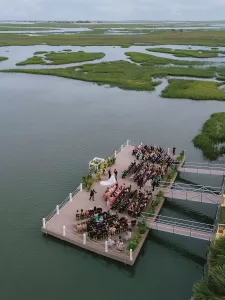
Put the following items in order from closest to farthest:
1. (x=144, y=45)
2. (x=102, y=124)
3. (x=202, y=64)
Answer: (x=102, y=124) < (x=202, y=64) < (x=144, y=45)

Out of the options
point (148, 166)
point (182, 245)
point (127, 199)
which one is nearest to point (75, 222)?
point (127, 199)

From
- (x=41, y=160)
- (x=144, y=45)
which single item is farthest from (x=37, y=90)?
(x=144, y=45)

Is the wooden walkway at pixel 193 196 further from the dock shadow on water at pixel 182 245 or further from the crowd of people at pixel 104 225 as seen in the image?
the crowd of people at pixel 104 225

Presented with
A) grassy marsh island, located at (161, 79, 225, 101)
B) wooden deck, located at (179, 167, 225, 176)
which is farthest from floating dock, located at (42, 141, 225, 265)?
grassy marsh island, located at (161, 79, 225, 101)

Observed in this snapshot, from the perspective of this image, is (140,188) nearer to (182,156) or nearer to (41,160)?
(182,156)

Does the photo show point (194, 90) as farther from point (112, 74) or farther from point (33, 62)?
point (33, 62)


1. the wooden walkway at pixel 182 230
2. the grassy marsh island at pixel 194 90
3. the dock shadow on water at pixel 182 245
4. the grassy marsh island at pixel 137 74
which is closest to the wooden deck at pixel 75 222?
the wooden walkway at pixel 182 230
